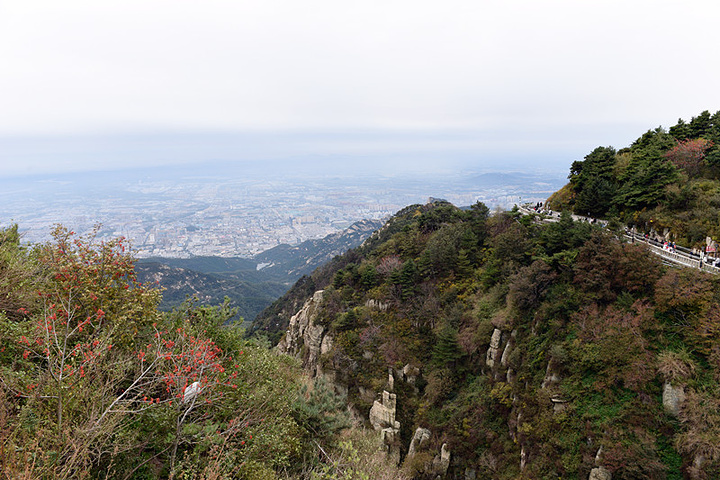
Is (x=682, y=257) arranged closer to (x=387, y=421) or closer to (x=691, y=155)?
(x=691, y=155)

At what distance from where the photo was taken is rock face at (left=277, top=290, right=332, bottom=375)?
26409 mm

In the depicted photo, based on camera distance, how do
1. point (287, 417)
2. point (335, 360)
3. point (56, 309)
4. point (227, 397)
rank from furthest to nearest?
point (335, 360), point (287, 417), point (227, 397), point (56, 309)

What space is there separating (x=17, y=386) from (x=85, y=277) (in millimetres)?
3042

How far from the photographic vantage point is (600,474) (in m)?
11.3

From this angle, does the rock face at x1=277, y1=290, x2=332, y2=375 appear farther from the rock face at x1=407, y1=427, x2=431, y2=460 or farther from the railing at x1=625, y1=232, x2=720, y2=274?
the railing at x1=625, y1=232, x2=720, y2=274

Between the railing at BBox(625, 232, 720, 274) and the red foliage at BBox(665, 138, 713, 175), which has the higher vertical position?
the red foliage at BBox(665, 138, 713, 175)

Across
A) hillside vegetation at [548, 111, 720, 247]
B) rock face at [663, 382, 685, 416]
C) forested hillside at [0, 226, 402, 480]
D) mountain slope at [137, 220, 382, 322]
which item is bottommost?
mountain slope at [137, 220, 382, 322]

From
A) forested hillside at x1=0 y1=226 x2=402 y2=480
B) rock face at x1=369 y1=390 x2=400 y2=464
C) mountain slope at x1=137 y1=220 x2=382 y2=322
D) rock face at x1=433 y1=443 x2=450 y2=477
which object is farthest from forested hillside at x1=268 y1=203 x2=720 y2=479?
mountain slope at x1=137 y1=220 x2=382 y2=322

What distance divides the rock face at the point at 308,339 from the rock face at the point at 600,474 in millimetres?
17573

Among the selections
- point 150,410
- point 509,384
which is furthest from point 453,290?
point 150,410

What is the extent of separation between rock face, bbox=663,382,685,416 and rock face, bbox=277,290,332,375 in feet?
64.2

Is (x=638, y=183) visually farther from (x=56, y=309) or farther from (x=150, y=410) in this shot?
(x=56, y=309)

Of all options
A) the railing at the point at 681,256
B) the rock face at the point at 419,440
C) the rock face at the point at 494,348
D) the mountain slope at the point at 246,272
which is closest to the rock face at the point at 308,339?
the rock face at the point at 419,440

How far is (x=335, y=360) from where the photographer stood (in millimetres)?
23484
